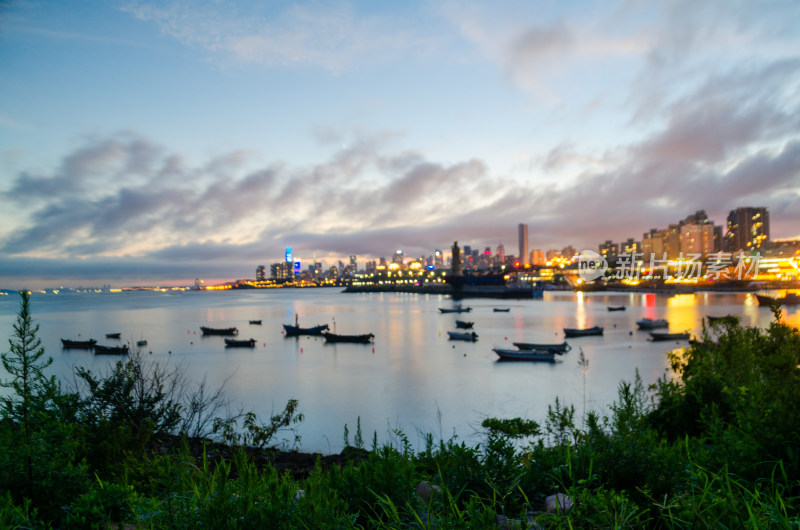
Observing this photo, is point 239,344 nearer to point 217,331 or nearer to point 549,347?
point 217,331

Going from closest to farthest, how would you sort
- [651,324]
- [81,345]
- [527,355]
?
[527,355]
[81,345]
[651,324]

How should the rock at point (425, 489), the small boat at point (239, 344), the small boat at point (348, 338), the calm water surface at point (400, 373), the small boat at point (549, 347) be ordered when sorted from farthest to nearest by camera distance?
1. the small boat at point (348, 338)
2. the small boat at point (239, 344)
3. the small boat at point (549, 347)
4. the calm water surface at point (400, 373)
5. the rock at point (425, 489)

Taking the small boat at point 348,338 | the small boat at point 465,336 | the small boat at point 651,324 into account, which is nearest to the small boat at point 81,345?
the small boat at point 348,338

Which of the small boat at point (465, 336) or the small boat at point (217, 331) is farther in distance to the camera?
the small boat at point (217, 331)

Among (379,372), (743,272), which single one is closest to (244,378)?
(379,372)

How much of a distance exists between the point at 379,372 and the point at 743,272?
6941 inches

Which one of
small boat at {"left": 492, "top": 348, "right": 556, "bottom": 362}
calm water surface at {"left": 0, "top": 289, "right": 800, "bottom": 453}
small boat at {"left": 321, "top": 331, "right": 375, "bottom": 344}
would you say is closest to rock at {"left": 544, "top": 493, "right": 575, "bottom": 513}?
calm water surface at {"left": 0, "top": 289, "right": 800, "bottom": 453}

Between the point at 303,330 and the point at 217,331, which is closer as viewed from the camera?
the point at 303,330

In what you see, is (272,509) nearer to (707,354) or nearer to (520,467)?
A: (520,467)

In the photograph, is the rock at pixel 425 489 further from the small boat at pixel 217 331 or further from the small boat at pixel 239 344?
the small boat at pixel 217 331

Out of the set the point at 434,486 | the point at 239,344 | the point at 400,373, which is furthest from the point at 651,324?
the point at 434,486

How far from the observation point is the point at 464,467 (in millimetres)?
4469

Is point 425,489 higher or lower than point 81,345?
higher

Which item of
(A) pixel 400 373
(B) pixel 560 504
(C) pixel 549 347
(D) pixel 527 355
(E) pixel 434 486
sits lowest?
(A) pixel 400 373
